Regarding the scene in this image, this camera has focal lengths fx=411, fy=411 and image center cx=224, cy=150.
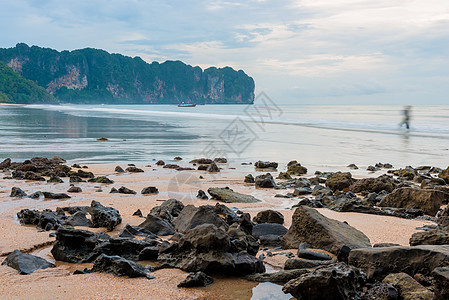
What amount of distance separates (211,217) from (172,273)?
1363mm

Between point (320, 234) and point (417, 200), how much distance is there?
3171 mm

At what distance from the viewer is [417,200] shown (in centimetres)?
688

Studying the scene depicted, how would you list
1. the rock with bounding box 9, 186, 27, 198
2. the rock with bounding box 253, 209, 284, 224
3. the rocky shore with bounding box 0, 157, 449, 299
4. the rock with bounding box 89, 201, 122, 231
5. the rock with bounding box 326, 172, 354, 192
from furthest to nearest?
the rock with bounding box 326, 172, 354, 192 < the rock with bounding box 9, 186, 27, 198 < the rock with bounding box 253, 209, 284, 224 < the rock with bounding box 89, 201, 122, 231 < the rocky shore with bounding box 0, 157, 449, 299

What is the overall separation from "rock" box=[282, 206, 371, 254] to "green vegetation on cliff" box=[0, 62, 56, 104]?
130 metres

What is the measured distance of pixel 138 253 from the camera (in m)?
4.26

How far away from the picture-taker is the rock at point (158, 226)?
17.3 feet

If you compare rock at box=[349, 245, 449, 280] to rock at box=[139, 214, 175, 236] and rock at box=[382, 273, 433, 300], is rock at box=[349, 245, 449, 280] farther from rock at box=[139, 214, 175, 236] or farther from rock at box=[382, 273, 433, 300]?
rock at box=[139, 214, 175, 236]

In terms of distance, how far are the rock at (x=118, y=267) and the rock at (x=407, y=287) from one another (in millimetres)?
2057

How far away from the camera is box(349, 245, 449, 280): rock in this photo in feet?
11.2

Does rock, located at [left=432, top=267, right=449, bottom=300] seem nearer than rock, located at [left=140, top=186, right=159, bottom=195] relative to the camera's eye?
Yes

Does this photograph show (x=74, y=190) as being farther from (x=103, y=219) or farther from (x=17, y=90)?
(x=17, y=90)

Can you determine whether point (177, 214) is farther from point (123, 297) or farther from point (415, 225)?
point (415, 225)

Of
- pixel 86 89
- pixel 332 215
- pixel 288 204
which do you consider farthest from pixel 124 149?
pixel 86 89

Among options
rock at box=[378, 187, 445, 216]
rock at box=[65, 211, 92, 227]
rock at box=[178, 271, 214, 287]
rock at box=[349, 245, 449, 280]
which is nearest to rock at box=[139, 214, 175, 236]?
rock at box=[65, 211, 92, 227]
